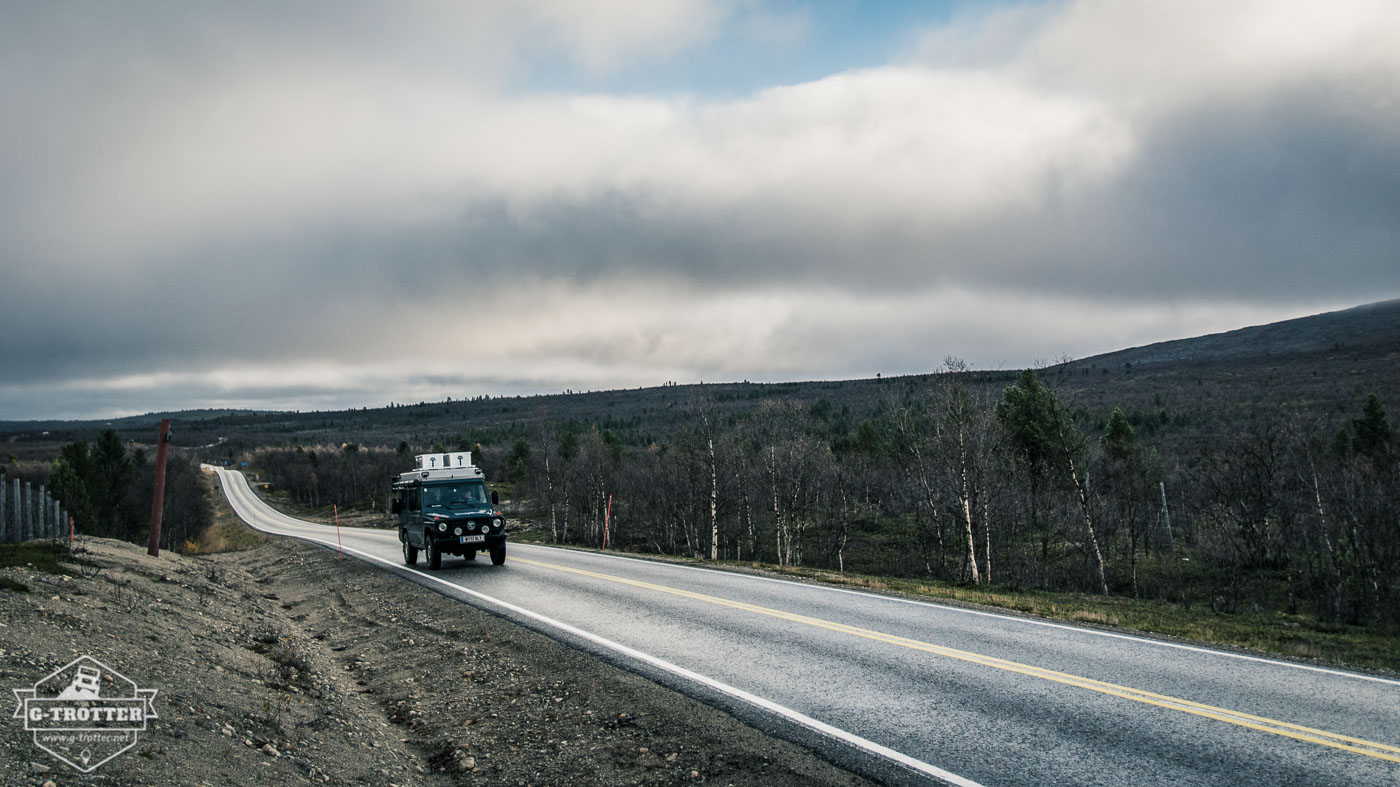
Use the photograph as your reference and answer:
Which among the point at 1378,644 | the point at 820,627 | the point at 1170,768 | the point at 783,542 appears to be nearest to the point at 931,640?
the point at 820,627

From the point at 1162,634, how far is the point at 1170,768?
634cm

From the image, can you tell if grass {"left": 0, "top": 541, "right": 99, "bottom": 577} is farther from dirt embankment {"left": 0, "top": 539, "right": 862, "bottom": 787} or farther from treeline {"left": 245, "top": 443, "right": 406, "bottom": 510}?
treeline {"left": 245, "top": 443, "right": 406, "bottom": 510}

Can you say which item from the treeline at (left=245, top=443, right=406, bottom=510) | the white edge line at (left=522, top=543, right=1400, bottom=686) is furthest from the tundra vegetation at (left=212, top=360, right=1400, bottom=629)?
the treeline at (left=245, top=443, right=406, bottom=510)

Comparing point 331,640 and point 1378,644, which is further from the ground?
point 331,640

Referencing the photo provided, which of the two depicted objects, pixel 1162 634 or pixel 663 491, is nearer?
pixel 1162 634

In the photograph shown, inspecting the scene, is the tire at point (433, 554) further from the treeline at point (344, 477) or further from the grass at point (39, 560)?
the treeline at point (344, 477)

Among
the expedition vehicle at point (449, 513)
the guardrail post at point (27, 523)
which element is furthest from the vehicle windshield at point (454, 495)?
the guardrail post at point (27, 523)

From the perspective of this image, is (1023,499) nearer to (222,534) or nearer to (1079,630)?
(1079,630)

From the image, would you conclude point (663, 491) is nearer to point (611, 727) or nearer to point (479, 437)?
point (611, 727)

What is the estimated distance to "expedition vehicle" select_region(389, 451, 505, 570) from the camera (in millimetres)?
20141

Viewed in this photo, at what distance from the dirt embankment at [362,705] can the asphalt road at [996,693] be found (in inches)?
26.3

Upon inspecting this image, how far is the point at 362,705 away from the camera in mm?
9023

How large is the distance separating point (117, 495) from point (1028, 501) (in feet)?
260

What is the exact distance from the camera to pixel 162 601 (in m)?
13.0
